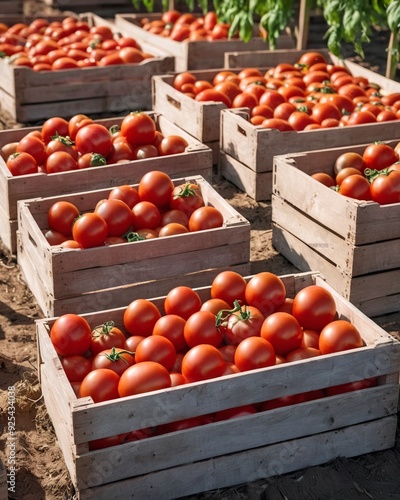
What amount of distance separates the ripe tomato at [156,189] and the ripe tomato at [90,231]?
0.57 m

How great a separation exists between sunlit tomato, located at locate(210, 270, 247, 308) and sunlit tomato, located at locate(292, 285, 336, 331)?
32 centimetres

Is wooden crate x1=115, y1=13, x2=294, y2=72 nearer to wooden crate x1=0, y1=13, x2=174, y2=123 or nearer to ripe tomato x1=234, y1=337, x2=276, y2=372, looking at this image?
wooden crate x1=0, y1=13, x2=174, y2=123

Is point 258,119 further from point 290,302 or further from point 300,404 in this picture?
point 300,404

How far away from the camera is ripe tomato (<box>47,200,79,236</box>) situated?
5.45m

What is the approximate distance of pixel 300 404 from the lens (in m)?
3.95

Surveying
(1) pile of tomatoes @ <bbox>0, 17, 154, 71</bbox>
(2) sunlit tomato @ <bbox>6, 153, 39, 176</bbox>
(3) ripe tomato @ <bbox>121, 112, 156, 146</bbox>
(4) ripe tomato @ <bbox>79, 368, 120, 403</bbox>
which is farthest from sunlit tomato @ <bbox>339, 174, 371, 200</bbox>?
(1) pile of tomatoes @ <bbox>0, 17, 154, 71</bbox>

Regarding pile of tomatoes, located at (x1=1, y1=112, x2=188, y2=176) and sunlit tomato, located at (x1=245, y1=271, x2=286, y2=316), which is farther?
pile of tomatoes, located at (x1=1, y1=112, x2=188, y2=176)

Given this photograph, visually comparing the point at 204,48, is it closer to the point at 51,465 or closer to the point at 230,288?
the point at 230,288

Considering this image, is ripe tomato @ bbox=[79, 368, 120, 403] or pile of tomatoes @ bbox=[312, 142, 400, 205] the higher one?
pile of tomatoes @ bbox=[312, 142, 400, 205]

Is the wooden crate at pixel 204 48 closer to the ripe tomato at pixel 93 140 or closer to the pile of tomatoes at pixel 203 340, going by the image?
the ripe tomato at pixel 93 140

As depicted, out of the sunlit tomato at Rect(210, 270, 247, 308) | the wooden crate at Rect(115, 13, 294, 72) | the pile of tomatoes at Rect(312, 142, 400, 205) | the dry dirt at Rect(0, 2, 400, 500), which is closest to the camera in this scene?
the dry dirt at Rect(0, 2, 400, 500)

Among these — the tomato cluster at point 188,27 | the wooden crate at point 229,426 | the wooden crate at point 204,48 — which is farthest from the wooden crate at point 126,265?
the tomato cluster at point 188,27

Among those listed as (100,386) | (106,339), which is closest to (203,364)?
(100,386)

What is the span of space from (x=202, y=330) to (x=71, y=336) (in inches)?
26.5
